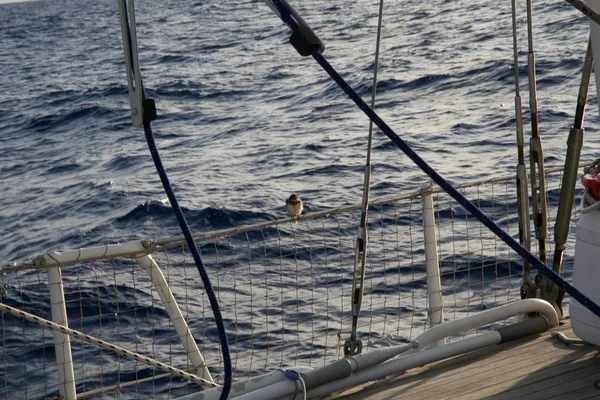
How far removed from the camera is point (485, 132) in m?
11.8

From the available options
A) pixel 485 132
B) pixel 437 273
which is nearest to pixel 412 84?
pixel 485 132

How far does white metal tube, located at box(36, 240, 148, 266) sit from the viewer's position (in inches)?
119

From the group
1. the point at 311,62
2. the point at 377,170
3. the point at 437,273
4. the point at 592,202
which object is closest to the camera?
the point at 592,202

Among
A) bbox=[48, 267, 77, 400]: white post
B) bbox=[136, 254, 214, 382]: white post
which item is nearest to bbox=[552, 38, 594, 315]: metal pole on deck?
bbox=[136, 254, 214, 382]: white post

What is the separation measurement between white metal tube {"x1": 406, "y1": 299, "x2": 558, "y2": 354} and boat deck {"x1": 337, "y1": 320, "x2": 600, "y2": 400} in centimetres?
10

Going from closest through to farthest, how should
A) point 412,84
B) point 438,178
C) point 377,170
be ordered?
point 438,178 < point 377,170 < point 412,84

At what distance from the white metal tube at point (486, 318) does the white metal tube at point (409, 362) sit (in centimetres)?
6

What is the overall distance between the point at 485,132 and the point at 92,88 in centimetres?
1236

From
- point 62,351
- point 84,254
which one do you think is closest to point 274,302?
point 62,351

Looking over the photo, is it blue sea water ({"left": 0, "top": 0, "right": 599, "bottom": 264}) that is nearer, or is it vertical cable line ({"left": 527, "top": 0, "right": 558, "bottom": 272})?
vertical cable line ({"left": 527, "top": 0, "right": 558, "bottom": 272})

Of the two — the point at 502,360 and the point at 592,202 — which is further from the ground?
the point at 592,202

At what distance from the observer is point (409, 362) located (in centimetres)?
329

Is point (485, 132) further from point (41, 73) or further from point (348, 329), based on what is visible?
point (41, 73)

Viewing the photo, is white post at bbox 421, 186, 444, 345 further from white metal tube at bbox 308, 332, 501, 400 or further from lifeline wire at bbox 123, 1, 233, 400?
lifeline wire at bbox 123, 1, 233, 400
